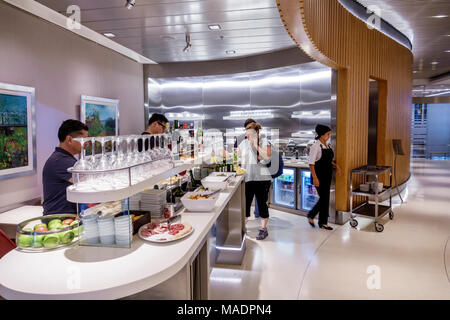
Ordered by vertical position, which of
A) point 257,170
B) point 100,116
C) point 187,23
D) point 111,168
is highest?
point 187,23

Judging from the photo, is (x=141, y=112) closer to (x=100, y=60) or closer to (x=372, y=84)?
(x=100, y=60)

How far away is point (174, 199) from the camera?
3.09 meters

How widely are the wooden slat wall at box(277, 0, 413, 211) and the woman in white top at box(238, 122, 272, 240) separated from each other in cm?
145

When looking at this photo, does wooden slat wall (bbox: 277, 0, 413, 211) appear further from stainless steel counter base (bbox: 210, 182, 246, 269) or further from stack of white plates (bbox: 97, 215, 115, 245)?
stack of white plates (bbox: 97, 215, 115, 245)

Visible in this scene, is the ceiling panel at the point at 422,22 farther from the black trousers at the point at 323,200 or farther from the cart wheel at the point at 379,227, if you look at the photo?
the cart wheel at the point at 379,227

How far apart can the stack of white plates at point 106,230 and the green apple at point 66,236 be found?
0.21 m

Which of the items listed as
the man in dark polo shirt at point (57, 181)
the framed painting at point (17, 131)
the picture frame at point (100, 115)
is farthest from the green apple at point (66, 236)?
the picture frame at point (100, 115)

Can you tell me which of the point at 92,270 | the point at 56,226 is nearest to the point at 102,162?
the point at 56,226

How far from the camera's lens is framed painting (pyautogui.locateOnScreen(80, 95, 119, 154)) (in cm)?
550

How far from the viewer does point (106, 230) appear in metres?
2.17

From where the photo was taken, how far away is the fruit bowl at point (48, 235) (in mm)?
2109

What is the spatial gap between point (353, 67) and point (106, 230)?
5.08m

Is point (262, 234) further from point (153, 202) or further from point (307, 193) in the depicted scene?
point (153, 202)

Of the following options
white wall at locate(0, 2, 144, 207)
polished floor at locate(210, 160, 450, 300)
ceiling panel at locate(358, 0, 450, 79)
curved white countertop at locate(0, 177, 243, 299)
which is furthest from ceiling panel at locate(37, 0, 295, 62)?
polished floor at locate(210, 160, 450, 300)
